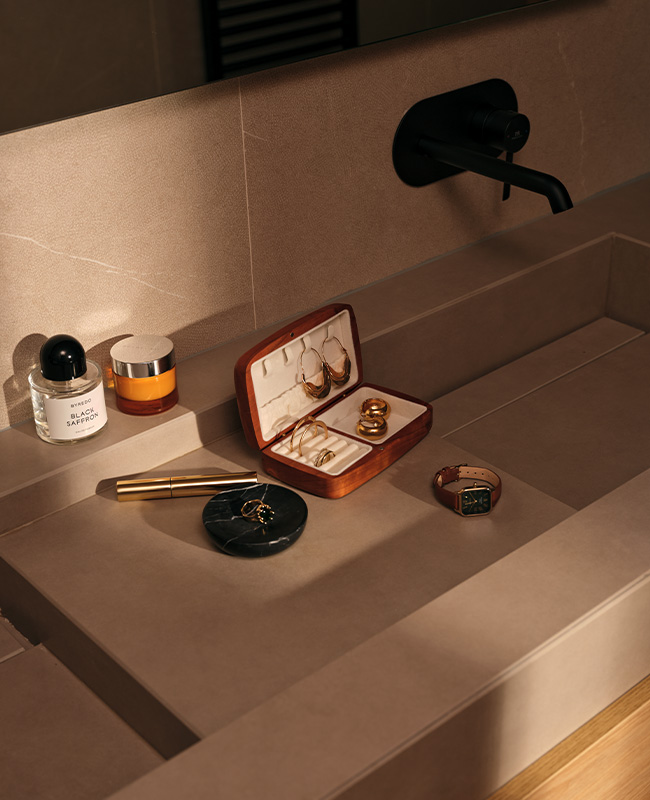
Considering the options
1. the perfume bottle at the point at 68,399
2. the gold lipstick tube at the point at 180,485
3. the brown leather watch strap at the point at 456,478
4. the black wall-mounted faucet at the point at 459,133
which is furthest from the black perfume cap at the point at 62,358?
the black wall-mounted faucet at the point at 459,133

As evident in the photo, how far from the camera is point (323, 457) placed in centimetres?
108

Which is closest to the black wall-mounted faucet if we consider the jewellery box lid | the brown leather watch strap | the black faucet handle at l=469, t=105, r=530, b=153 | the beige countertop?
the black faucet handle at l=469, t=105, r=530, b=153

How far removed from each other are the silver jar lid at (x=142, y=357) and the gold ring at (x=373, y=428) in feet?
0.75

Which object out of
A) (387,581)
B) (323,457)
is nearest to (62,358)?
(323,457)

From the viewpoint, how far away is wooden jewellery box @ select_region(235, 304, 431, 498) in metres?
1.07

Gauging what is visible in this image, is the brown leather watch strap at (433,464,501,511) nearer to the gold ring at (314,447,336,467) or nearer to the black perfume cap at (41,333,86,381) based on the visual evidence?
the gold ring at (314,447,336,467)

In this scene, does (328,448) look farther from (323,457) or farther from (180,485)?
(180,485)

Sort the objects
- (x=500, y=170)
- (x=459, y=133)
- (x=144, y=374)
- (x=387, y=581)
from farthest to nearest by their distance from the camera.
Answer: (x=459, y=133) < (x=500, y=170) < (x=144, y=374) < (x=387, y=581)

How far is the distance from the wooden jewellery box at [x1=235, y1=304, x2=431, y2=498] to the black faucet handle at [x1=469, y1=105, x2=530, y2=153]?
336 mm

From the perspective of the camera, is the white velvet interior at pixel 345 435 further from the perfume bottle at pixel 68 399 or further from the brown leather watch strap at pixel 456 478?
the perfume bottle at pixel 68 399

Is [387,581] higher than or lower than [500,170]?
lower

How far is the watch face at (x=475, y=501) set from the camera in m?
1.03

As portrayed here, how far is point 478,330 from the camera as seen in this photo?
1353 mm

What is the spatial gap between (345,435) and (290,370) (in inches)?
3.9
